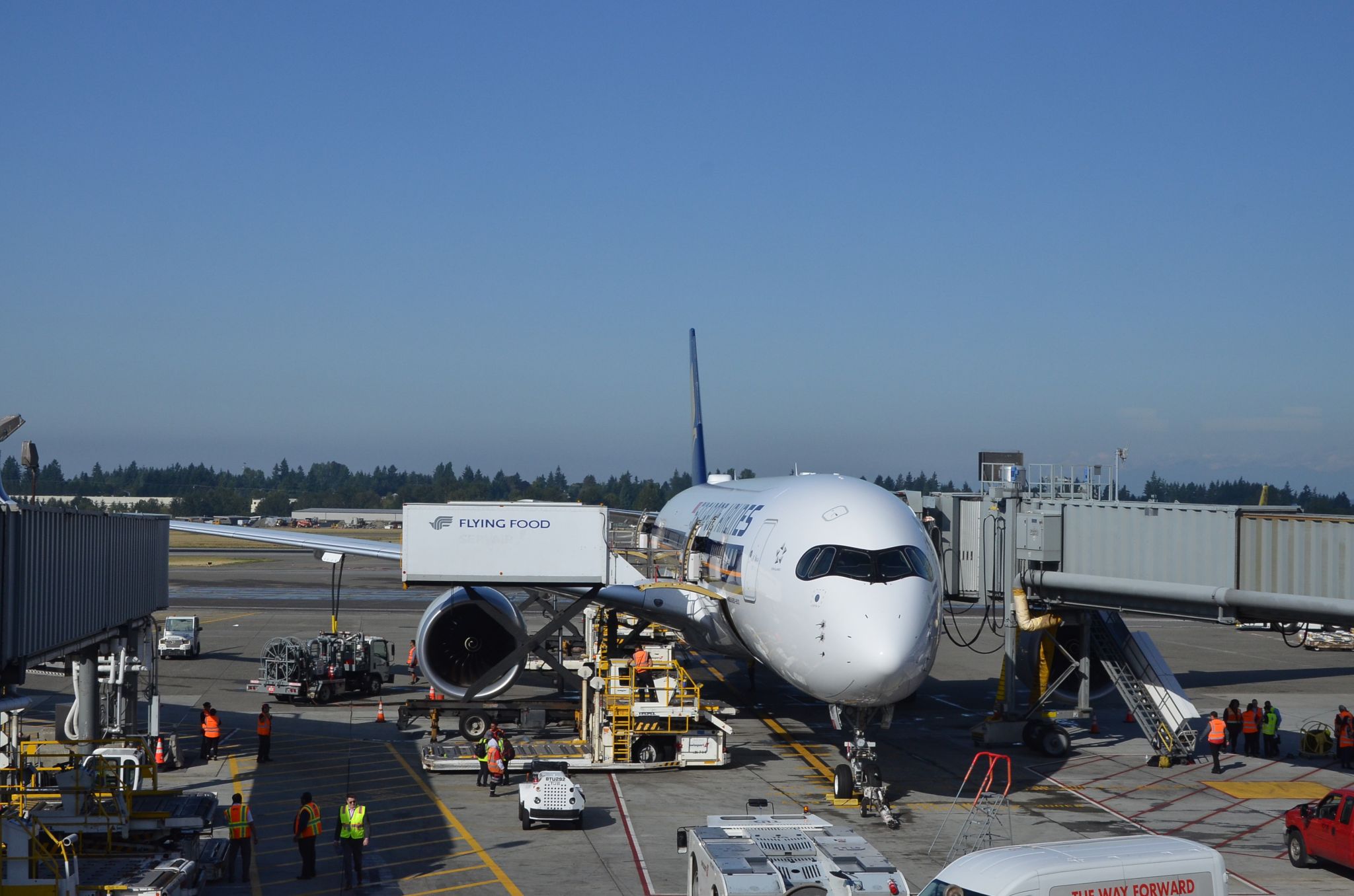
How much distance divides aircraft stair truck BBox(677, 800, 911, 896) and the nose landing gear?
12.7 ft

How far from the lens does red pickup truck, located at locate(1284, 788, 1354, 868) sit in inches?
737

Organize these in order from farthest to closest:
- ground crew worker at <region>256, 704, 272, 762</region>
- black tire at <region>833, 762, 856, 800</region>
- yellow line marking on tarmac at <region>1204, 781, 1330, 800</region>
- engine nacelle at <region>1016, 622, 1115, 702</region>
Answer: engine nacelle at <region>1016, 622, 1115, 702</region>
ground crew worker at <region>256, 704, 272, 762</region>
yellow line marking on tarmac at <region>1204, 781, 1330, 800</region>
black tire at <region>833, 762, 856, 800</region>

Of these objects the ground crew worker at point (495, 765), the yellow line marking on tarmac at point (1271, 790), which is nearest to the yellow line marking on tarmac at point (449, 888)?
the ground crew worker at point (495, 765)

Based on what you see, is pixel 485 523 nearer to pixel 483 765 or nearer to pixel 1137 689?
pixel 483 765

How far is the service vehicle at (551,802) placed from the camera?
20625 mm

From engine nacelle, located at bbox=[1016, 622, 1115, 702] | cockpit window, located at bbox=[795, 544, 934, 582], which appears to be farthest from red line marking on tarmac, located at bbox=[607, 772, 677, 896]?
engine nacelle, located at bbox=[1016, 622, 1115, 702]

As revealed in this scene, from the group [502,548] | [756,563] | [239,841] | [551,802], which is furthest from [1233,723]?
[239,841]

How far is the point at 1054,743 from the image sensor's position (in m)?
28.0

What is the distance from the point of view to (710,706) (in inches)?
1049

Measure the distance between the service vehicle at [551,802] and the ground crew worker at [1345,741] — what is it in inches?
682

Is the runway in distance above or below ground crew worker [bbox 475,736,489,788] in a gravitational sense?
above

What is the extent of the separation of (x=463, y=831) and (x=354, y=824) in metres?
3.30

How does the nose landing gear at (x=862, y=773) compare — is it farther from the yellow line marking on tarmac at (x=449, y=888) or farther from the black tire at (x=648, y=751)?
the yellow line marking on tarmac at (x=449, y=888)

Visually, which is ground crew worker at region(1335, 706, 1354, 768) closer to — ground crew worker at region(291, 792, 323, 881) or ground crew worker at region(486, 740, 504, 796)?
ground crew worker at region(486, 740, 504, 796)
